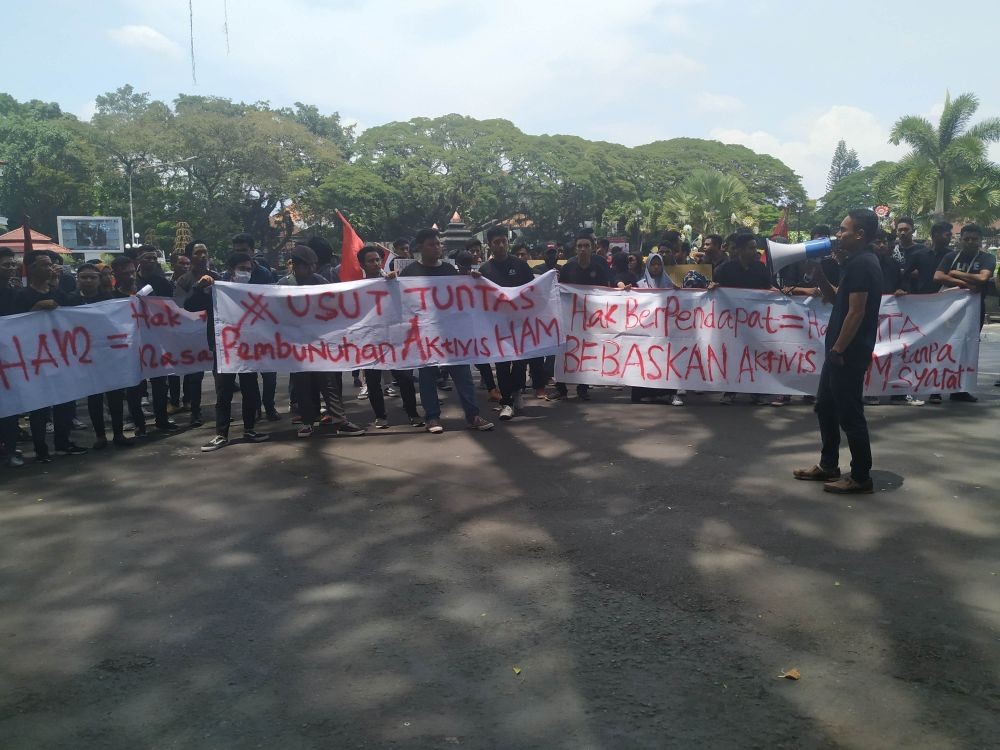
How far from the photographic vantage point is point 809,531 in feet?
16.2

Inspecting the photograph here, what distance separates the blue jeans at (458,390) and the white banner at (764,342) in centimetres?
176

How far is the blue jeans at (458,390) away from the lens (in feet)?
25.8

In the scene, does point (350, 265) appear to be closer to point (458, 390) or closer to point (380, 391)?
point (380, 391)

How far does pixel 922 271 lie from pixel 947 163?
1141 inches

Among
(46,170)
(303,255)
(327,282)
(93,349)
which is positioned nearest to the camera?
(93,349)

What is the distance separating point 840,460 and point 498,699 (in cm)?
431

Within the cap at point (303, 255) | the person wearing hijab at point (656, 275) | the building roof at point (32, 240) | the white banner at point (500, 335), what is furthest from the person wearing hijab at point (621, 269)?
the building roof at point (32, 240)

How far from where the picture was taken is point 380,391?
8.21 meters

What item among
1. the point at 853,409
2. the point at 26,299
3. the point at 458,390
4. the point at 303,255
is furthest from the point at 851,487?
the point at 26,299

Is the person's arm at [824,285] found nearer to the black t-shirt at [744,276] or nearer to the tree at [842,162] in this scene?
the black t-shirt at [744,276]

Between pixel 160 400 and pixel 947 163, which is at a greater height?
pixel 947 163

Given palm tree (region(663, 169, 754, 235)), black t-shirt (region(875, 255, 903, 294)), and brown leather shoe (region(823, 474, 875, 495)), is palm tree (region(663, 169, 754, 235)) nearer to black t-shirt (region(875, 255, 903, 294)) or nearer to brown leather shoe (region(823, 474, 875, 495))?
black t-shirt (region(875, 255, 903, 294))

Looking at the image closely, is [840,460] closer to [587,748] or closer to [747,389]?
[747,389]

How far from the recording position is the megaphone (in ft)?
23.8
